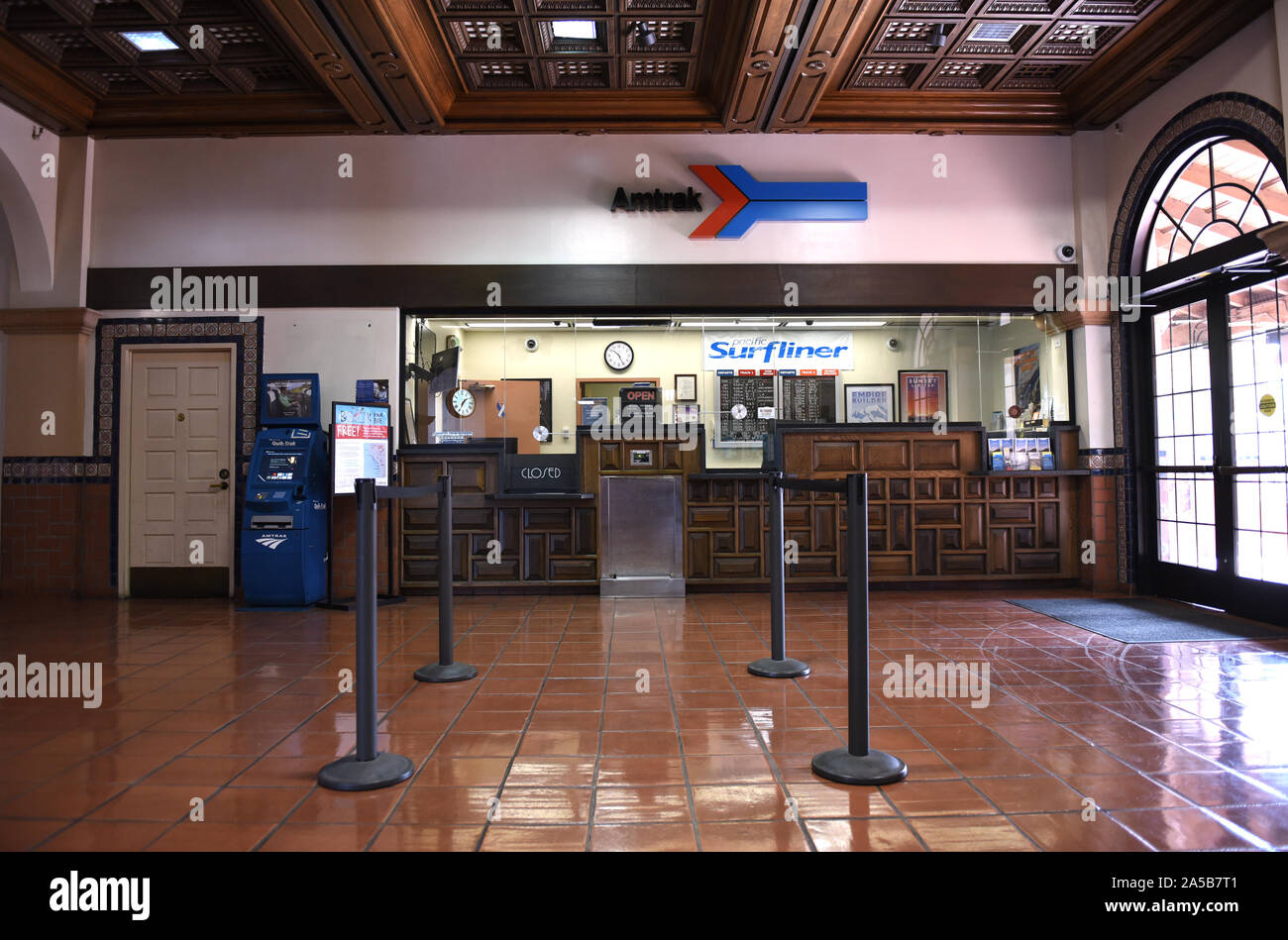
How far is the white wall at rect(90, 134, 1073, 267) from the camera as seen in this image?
6.51 m

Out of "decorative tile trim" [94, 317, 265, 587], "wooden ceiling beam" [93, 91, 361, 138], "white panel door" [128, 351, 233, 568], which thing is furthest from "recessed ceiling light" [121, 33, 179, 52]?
"white panel door" [128, 351, 233, 568]

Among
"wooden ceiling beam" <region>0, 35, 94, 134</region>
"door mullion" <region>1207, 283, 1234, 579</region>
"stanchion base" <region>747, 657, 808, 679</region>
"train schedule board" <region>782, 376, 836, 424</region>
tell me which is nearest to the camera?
"stanchion base" <region>747, 657, 808, 679</region>

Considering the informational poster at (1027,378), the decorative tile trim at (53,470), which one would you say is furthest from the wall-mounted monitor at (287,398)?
the informational poster at (1027,378)

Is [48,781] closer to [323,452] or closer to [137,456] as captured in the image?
[323,452]

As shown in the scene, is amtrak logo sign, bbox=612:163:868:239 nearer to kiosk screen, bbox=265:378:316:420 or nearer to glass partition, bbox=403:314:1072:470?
glass partition, bbox=403:314:1072:470

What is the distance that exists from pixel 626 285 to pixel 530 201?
1.17 meters

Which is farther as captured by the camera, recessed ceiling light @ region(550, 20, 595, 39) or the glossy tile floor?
recessed ceiling light @ region(550, 20, 595, 39)

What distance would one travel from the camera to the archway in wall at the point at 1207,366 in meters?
4.97

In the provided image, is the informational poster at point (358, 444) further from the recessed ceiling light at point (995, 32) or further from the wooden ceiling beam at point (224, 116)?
the recessed ceiling light at point (995, 32)

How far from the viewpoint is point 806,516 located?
650cm

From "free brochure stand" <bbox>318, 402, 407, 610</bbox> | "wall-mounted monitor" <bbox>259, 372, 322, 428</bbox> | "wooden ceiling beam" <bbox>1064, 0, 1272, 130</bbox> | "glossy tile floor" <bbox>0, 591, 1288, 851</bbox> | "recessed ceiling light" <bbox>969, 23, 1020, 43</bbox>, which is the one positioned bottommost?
"glossy tile floor" <bbox>0, 591, 1288, 851</bbox>

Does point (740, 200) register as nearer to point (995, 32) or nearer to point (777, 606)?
point (995, 32)

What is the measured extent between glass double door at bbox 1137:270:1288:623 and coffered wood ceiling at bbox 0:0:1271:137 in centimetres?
200

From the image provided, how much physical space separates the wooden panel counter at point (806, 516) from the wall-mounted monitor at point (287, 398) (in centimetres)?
94
